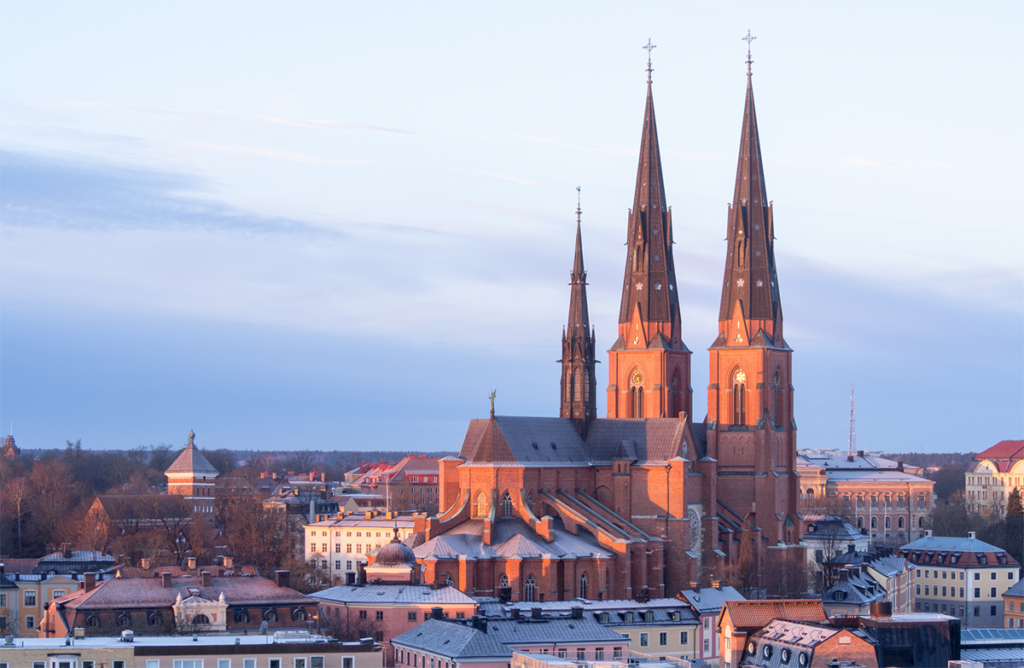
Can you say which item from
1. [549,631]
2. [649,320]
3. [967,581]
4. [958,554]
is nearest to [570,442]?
[649,320]

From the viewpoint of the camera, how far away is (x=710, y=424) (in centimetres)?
12556

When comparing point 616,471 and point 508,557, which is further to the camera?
point 616,471

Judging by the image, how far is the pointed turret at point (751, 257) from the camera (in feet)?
408

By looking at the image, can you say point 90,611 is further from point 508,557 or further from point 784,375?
point 784,375

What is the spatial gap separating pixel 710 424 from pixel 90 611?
58572 millimetres

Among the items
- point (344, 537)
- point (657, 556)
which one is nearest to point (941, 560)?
point (657, 556)

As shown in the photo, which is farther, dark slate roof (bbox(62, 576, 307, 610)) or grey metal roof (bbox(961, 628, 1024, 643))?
dark slate roof (bbox(62, 576, 307, 610))

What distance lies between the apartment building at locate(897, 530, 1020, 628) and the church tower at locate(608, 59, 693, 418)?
23.5 m

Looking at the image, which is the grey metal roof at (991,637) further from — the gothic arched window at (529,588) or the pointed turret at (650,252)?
the pointed turret at (650,252)

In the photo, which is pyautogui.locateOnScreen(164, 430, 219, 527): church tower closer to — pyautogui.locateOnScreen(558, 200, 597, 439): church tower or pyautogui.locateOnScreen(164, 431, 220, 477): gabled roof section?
pyautogui.locateOnScreen(164, 431, 220, 477): gabled roof section

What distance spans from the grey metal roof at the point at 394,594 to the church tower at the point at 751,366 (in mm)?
39982

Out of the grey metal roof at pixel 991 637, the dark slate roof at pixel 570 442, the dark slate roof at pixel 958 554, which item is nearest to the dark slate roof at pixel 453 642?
the grey metal roof at pixel 991 637

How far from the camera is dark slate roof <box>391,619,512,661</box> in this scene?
223ft

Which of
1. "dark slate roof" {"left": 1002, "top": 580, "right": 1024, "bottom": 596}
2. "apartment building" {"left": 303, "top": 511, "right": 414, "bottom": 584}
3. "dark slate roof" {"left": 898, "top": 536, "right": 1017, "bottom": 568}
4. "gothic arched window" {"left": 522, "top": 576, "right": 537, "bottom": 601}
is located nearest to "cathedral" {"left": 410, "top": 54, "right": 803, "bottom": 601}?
"gothic arched window" {"left": 522, "top": 576, "right": 537, "bottom": 601}
